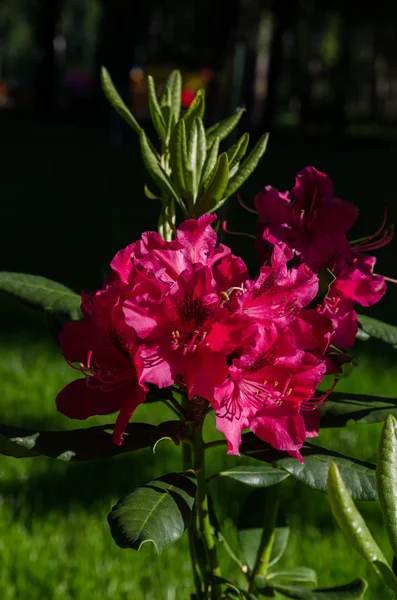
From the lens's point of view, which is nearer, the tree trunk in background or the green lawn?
the green lawn

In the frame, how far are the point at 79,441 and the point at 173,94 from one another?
597mm

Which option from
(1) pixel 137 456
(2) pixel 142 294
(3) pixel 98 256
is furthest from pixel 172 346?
(3) pixel 98 256

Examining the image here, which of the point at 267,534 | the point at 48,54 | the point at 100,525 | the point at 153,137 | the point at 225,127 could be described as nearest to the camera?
the point at 225,127

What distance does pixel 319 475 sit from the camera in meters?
1.13

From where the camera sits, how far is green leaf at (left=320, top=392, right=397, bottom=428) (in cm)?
127

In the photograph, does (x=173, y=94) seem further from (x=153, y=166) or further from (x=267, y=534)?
(x=267, y=534)

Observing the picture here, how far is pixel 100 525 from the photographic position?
254 centimetres

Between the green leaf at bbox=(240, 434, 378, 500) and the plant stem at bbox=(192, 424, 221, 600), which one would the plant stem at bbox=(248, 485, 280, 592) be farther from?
the green leaf at bbox=(240, 434, 378, 500)

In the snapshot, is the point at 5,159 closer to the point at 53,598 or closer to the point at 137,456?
the point at 137,456

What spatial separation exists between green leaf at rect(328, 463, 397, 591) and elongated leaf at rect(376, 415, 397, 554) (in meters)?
0.07

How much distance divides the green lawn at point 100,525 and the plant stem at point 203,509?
0.94 m

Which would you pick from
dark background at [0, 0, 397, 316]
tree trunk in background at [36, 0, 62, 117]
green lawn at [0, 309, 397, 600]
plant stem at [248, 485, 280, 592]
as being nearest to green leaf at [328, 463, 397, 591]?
plant stem at [248, 485, 280, 592]

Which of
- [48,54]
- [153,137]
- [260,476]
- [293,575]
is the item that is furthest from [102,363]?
[48,54]

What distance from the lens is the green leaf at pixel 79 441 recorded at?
3.46 ft
